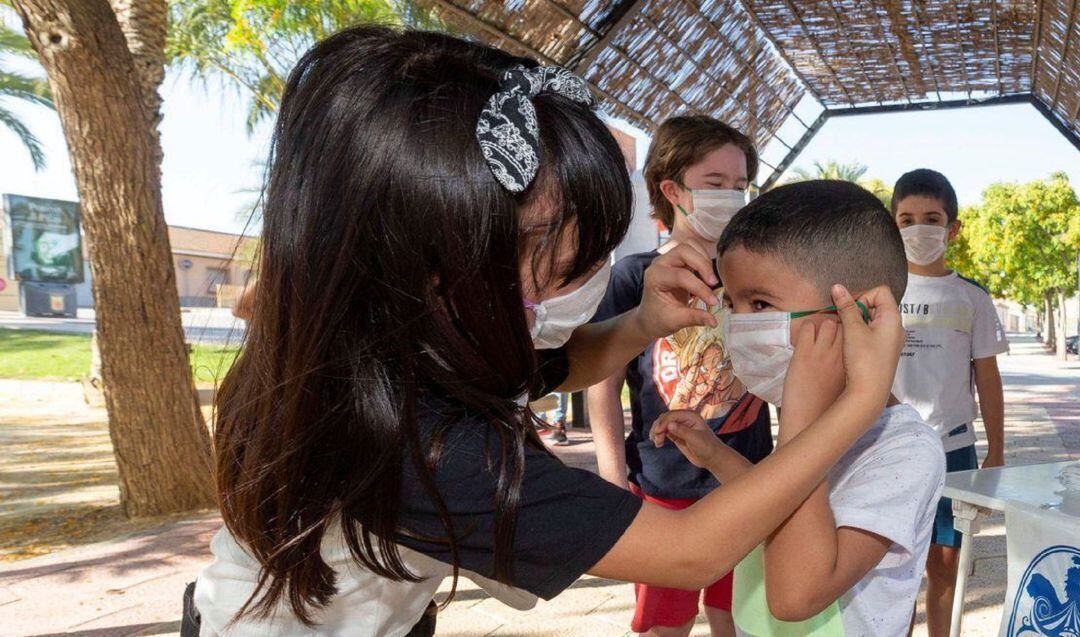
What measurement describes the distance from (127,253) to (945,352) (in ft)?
13.1

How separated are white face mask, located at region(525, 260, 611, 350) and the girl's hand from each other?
0.70 feet

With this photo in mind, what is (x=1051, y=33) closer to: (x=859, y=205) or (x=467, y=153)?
(x=859, y=205)

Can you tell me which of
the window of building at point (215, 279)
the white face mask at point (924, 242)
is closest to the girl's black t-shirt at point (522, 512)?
the window of building at point (215, 279)

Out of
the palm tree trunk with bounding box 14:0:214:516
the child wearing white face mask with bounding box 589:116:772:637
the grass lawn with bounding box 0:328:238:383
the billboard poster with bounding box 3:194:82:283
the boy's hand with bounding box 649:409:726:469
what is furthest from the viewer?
the billboard poster with bounding box 3:194:82:283

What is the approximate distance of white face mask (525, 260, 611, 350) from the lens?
4.01 feet

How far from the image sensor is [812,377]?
120cm

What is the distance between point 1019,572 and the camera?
197cm

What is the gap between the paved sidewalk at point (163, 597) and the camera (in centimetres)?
314

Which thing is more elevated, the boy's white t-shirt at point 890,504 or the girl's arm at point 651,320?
the girl's arm at point 651,320

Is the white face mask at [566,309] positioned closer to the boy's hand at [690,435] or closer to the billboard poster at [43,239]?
the boy's hand at [690,435]

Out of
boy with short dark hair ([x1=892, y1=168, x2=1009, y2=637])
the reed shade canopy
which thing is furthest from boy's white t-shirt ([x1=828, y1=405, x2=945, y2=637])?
the reed shade canopy

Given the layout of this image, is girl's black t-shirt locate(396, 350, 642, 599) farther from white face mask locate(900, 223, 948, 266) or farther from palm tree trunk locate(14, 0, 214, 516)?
palm tree trunk locate(14, 0, 214, 516)

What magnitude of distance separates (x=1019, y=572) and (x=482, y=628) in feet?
6.01

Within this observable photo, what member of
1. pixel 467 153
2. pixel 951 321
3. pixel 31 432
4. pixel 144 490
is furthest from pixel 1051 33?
pixel 31 432
